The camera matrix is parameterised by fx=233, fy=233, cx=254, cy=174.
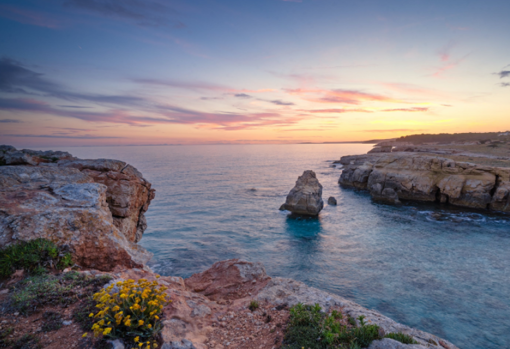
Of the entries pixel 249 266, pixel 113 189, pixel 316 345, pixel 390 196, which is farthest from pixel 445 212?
pixel 113 189

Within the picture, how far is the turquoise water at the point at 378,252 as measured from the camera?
1570cm

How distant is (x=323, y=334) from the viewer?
19.4 feet

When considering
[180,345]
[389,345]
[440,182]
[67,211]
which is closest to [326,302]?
[389,345]

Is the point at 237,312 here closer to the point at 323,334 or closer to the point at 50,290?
the point at 323,334

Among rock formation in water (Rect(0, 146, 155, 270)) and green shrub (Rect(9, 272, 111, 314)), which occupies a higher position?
rock formation in water (Rect(0, 146, 155, 270))

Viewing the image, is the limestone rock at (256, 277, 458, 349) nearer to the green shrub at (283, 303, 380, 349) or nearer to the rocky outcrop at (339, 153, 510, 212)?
the green shrub at (283, 303, 380, 349)

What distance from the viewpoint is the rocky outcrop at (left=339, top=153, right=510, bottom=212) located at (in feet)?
121

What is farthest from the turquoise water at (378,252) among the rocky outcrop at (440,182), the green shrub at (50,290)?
the green shrub at (50,290)

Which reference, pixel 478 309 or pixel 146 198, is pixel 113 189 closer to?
pixel 146 198

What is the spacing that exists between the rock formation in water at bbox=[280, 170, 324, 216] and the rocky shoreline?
24694mm

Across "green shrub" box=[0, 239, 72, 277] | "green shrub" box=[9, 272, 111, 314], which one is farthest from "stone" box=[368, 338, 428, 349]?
"green shrub" box=[0, 239, 72, 277]

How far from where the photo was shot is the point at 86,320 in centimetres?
555

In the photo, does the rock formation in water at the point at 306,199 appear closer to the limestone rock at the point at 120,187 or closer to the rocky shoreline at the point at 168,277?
the rocky shoreline at the point at 168,277

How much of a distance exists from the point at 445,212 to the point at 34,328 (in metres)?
47.4
